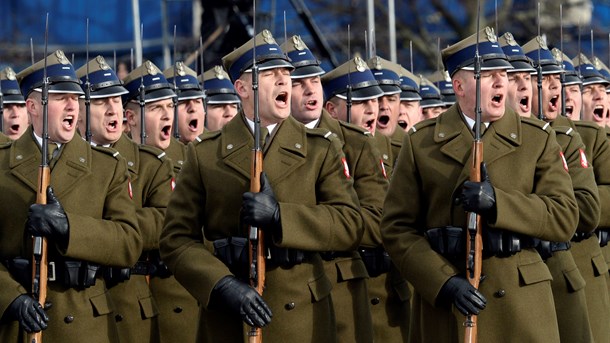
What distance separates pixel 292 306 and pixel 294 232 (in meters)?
0.44

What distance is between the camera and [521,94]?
11.5 m

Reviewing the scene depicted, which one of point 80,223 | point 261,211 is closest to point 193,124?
point 80,223

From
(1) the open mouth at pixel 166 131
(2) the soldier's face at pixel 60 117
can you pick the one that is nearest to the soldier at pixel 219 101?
(1) the open mouth at pixel 166 131

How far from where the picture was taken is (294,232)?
9.22 m

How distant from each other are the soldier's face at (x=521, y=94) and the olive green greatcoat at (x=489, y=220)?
64.0 inches

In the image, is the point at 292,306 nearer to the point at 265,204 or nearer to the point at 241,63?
the point at 265,204

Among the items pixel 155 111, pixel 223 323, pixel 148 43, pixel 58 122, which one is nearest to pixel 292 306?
pixel 223 323

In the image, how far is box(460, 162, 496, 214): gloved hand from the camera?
29.7 feet

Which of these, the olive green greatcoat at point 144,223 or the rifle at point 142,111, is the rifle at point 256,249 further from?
the rifle at point 142,111

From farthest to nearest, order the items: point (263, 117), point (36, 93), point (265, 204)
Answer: point (36, 93)
point (263, 117)
point (265, 204)

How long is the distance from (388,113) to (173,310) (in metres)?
2.53

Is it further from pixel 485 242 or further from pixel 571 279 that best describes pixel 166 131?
pixel 485 242

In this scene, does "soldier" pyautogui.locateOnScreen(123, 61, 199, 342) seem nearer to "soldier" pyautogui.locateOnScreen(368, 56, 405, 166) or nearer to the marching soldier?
the marching soldier

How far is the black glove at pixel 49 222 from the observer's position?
31.0 feet
